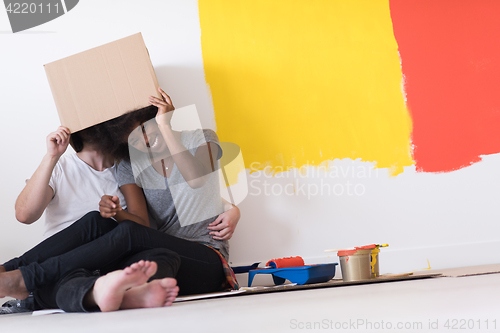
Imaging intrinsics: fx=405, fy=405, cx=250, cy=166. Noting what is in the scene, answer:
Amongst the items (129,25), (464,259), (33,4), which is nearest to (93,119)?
(129,25)

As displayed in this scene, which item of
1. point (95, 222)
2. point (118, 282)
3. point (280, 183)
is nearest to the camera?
point (118, 282)

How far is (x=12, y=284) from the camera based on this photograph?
95cm

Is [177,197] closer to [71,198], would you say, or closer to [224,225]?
[224,225]

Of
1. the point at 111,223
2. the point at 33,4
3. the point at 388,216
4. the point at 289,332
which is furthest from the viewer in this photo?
the point at 388,216

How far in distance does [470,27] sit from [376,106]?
1.74 ft

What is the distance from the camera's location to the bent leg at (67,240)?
1.11 m

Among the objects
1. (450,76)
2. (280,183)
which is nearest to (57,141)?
(280,183)

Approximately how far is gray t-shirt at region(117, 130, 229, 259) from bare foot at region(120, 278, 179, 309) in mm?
498

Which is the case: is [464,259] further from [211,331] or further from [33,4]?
[33,4]

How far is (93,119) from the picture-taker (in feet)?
4.11

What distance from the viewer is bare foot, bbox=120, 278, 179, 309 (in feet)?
2.87

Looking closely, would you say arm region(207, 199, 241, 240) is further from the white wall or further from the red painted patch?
the red painted patch

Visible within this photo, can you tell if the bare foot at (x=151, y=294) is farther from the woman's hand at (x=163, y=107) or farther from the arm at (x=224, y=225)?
the woman's hand at (x=163, y=107)

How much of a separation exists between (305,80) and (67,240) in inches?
41.9
